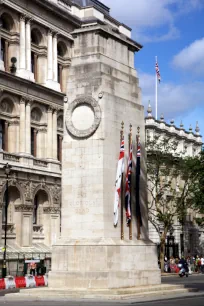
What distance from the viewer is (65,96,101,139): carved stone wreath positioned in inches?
1237

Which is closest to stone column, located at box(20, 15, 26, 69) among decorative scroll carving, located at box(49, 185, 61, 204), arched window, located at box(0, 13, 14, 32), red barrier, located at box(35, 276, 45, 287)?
arched window, located at box(0, 13, 14, 32)

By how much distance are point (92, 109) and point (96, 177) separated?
3.15m

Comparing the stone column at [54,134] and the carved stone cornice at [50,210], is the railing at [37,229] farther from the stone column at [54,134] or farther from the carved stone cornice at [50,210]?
the stone column at [54,134]

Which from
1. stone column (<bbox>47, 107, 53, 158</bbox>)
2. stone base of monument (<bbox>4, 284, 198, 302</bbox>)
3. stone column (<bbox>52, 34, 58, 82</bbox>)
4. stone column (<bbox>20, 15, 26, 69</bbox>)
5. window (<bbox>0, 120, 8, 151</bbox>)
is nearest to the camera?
stone base of monument (<bbox>4, 284, 198, 302</bbox>)

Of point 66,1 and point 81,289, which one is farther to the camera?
point 66,1

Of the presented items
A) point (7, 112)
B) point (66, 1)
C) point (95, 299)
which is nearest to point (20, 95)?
point (7, 112)

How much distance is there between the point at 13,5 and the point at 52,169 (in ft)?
46.1

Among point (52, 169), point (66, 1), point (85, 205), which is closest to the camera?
point (85, 205)

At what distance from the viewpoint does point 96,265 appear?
30062mm

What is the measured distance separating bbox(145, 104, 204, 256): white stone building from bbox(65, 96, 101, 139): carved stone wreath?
4571 centimetres

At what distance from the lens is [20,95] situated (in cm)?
5744

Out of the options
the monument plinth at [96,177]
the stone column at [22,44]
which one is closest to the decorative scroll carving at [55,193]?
the stone column at [22,44]

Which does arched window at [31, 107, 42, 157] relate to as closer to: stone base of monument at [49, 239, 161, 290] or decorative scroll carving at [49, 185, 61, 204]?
decorative scroll carving at [49, 185, 61, 204]

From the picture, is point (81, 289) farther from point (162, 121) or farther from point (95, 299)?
point (162, 121)
